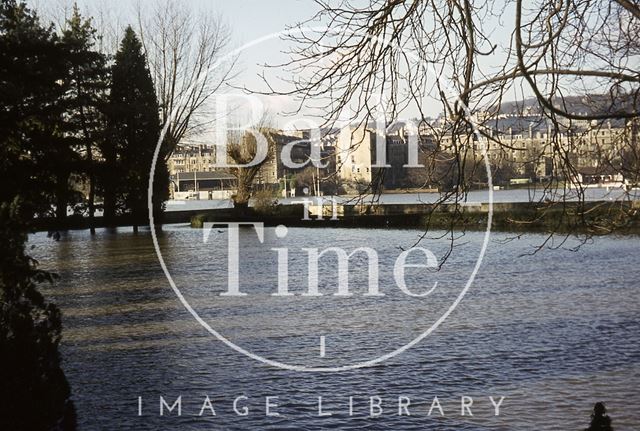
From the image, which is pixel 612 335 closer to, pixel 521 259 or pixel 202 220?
pixel 521 259

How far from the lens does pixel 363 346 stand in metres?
9.65

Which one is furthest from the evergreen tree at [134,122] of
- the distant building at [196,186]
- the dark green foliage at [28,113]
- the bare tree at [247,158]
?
the distant building at [196,186]

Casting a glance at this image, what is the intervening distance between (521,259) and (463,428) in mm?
13292

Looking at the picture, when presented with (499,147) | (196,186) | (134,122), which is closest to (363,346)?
(499,147)

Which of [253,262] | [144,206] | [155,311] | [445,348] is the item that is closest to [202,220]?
[144,206]

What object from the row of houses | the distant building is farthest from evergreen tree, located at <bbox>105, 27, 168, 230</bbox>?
the row of houses

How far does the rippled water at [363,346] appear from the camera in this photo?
7098 mm

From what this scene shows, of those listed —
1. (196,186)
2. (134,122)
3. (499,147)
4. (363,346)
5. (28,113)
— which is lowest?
(363,346)

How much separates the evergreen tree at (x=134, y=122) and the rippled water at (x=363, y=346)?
15.3 m

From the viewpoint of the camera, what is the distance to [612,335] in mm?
9891

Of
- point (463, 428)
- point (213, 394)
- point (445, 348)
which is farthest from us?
point (445, 348)

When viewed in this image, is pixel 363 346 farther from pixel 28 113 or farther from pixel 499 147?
pixel 28 113

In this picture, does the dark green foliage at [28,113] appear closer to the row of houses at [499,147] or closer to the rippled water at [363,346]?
the rippled water at [363,346]

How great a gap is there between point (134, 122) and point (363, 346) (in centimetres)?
2541
